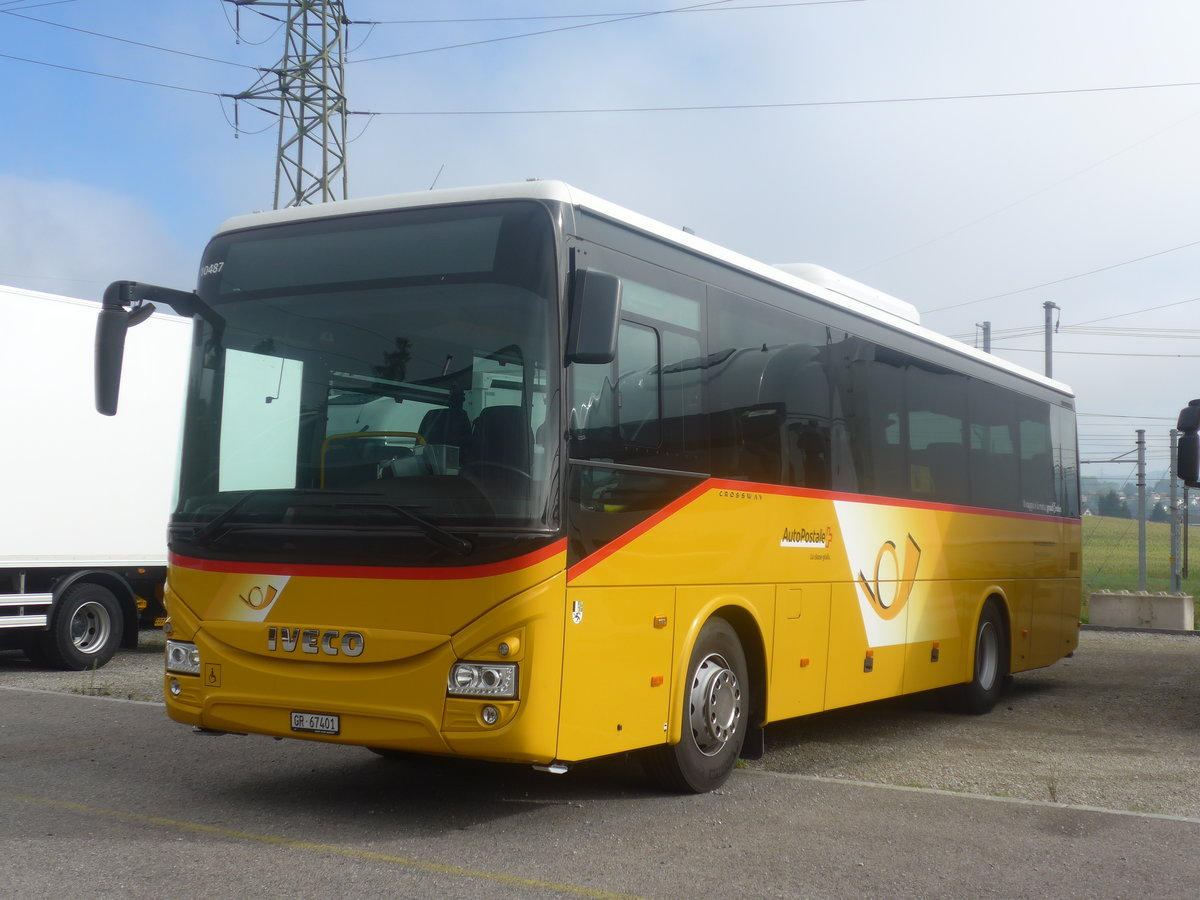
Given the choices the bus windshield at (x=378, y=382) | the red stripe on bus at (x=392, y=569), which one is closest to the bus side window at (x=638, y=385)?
the bus windshield at (x=378, y=382)

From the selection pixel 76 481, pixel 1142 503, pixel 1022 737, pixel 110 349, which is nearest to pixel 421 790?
pixel 110 349

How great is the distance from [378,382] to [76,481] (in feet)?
27.8

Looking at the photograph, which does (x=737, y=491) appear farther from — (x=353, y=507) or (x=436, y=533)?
(x=353, y=507)

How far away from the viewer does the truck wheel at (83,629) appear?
13.9 meters

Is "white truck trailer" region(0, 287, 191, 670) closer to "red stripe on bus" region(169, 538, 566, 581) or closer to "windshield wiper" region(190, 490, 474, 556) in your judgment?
"windshield wiper" region(190, 490, 474, 556)

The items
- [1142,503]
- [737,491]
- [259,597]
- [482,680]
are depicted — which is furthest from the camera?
[1142,503]

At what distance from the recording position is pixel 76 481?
45.6 feet

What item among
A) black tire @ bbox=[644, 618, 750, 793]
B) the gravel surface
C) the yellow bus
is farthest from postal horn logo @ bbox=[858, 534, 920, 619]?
black tire @ bbox=[644, 618, 750, 793]

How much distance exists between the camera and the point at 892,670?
33.9ft

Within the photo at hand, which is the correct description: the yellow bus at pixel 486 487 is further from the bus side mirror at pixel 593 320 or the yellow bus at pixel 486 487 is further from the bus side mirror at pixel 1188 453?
the bus side mirror at pixel 1188 453

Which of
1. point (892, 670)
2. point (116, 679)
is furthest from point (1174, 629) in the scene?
point (116, 679)

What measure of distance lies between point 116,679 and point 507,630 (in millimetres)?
8267

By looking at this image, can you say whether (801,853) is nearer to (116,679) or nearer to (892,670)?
(892,670)

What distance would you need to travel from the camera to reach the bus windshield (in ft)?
21.0
